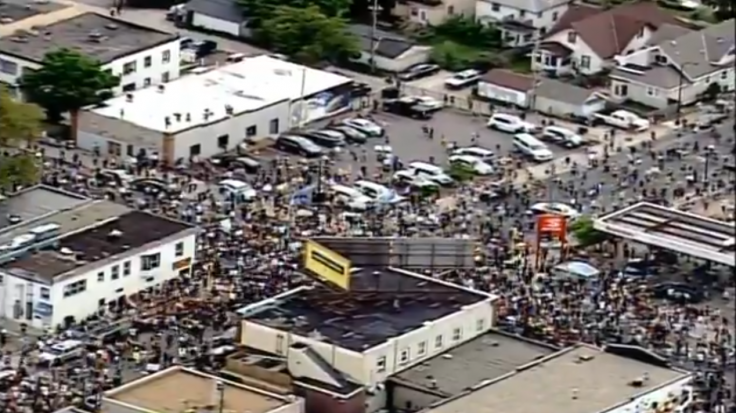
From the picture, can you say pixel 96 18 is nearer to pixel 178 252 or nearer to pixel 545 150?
pixel 545 150

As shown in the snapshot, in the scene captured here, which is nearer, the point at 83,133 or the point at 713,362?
the point at 713,362

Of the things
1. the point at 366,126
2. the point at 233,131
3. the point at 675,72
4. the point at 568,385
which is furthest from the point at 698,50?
the point at 568,385

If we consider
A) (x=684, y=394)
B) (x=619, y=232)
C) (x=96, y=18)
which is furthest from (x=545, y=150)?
(x=684, y=394)

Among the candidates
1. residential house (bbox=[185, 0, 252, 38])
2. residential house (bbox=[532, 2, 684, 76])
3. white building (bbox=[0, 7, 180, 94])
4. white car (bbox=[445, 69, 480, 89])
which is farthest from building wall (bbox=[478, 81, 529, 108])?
white building (bbox=[0, 7, 180, 94])

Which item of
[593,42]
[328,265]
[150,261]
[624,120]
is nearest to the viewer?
[328,265]

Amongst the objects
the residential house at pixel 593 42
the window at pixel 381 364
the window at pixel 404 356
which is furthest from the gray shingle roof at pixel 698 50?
the window at pixel 381 364

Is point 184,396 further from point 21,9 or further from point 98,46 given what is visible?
point 21,9

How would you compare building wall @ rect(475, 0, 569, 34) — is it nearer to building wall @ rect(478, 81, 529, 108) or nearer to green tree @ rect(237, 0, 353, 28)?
green tree @ rect(237, 0, 353, 28)
